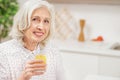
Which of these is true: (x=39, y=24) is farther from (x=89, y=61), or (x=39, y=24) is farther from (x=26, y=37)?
(x=89, y=61)

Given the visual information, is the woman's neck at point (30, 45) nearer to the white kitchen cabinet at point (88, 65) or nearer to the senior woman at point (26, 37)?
the senior woman at point (26, 37)

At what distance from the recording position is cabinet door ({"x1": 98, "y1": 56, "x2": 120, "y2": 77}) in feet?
7.62

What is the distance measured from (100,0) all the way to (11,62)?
1.67 m

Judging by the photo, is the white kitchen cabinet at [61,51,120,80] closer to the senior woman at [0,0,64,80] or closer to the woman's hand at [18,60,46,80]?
the senior woman at [0,0,64,80]

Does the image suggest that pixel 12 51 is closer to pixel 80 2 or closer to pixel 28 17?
pixel 28 17

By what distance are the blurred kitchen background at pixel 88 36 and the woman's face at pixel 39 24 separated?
3.71ft

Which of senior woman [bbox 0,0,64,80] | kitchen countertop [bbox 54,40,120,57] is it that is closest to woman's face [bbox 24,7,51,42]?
senior woman [bbox 0,0,64,80]

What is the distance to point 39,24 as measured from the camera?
129 centimetres

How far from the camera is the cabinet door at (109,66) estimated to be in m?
2.32

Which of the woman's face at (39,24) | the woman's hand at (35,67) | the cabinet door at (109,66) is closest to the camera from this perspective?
the woman's hand at (35,67)

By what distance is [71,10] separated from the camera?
9.81 ft

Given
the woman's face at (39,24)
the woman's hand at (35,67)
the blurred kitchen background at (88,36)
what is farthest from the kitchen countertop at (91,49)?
the woman's hand at (35,67)

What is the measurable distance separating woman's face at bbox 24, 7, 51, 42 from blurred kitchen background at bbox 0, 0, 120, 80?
1130 millimetres

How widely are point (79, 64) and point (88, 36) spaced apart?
0.59 meters
